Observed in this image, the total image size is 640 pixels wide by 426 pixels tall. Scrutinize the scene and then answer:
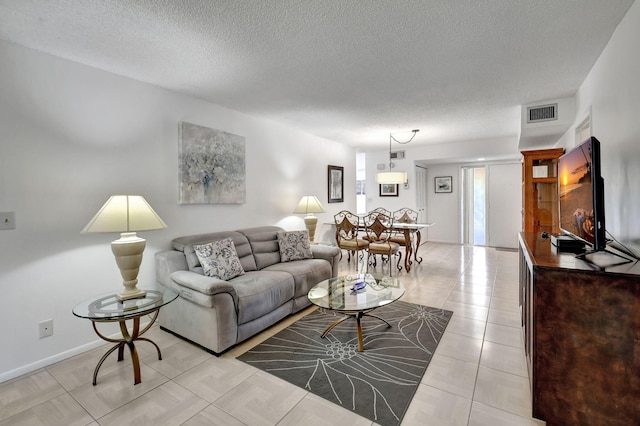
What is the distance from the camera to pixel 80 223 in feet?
8.24

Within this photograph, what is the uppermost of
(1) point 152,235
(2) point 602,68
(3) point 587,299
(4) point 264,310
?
(2) point 602,68

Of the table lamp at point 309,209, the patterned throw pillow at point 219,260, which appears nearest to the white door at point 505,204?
the table lamp at point 309,209

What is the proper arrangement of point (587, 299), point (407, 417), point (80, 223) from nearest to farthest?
1. point (587, 299)
2. point (407, 417)
3. point (80, 223)

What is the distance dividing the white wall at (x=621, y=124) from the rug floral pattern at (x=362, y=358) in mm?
1603

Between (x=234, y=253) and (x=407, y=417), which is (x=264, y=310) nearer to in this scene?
(x=234, y=253)

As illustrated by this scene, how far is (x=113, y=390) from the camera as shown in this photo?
78.9 inches

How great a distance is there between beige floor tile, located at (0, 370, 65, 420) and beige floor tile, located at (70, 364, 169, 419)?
6.6 inches

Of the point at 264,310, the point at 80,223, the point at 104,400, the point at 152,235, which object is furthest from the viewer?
the point at 152,235

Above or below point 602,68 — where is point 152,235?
below

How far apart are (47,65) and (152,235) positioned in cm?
161

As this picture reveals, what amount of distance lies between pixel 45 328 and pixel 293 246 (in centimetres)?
239

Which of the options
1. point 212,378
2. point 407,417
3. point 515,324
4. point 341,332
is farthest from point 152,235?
point 515,324

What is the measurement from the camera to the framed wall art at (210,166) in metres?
3.26

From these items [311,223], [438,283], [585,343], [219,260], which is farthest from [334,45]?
[438,283]
